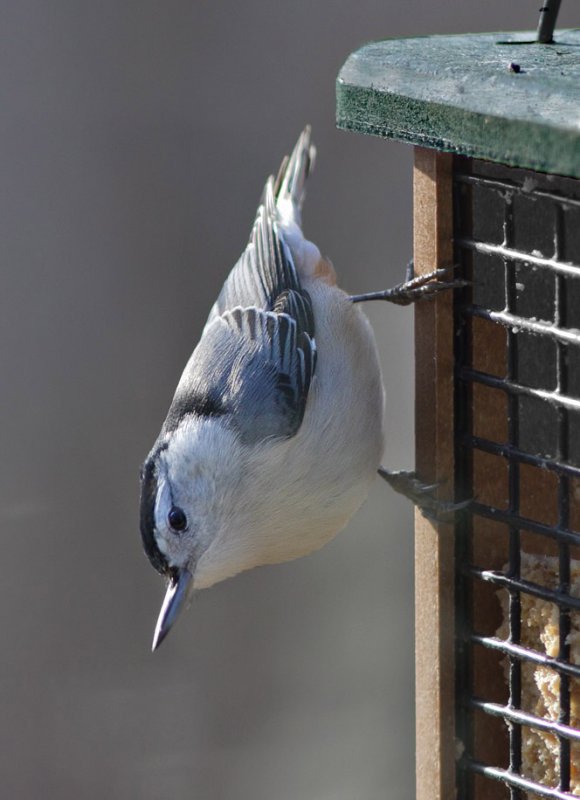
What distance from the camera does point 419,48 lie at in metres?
1.80

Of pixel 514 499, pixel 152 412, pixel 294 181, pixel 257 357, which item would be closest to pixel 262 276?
pixel 257 357

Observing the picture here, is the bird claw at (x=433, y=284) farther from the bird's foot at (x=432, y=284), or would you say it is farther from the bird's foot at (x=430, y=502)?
the bird's foot at (x=430, y=502)

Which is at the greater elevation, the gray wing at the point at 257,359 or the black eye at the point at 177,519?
the gray wing at the point at 257,359

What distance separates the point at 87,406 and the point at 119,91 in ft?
2.98

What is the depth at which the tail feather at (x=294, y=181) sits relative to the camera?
2816 millimetres

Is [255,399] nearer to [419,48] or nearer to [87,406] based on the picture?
[419,48]

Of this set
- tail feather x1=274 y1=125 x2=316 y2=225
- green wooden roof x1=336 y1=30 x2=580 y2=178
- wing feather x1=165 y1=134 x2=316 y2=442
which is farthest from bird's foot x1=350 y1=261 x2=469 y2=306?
tail feather x1=274 y1=125 x2=316 y2=225

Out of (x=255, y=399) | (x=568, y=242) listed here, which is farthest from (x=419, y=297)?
(x=255, y=399)

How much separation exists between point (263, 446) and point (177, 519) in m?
0.17

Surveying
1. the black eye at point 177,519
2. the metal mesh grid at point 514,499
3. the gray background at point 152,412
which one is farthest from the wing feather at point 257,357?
the gray background at point 152,412

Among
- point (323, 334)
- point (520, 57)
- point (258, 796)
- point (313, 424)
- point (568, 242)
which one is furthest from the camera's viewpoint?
point (258, 796)

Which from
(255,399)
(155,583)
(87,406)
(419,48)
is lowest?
(155,583)

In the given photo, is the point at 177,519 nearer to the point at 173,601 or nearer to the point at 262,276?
the point at 173,601

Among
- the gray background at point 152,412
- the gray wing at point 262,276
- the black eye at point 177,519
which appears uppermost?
the gray wing at point 262,276
